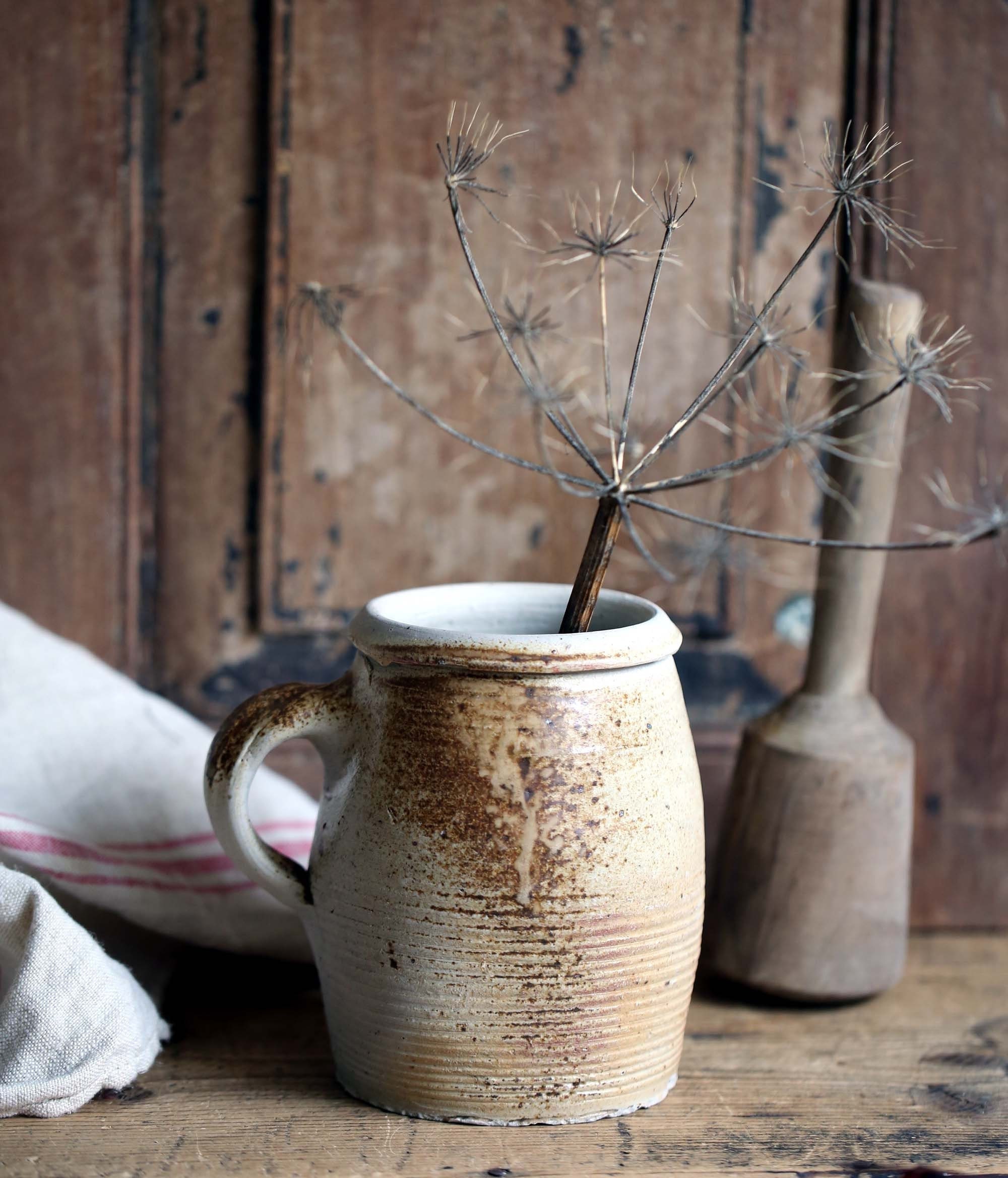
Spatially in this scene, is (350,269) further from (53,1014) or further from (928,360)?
(53,1014)

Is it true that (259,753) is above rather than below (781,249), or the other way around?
below

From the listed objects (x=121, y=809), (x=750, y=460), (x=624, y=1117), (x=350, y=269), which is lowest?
(x=624, y=1117)

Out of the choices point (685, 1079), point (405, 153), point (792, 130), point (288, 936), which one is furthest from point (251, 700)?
point (792, 130)

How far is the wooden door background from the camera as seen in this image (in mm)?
886

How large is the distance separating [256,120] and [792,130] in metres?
0.39

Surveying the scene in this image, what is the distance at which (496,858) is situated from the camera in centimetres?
60

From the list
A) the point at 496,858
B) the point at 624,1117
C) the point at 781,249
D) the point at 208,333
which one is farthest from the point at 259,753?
the point at 781,249

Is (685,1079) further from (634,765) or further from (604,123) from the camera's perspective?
(604,123)

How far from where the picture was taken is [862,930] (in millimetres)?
796

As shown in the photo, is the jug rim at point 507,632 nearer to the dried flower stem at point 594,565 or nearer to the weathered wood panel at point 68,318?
the dried flower stem at point 594,565

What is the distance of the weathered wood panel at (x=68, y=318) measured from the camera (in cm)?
88

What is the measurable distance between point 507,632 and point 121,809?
10.4 inches

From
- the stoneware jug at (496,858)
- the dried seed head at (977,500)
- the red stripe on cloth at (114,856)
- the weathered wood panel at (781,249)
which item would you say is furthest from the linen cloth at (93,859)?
the dried seed head at (977,500)

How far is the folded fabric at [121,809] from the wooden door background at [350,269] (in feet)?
0.42
